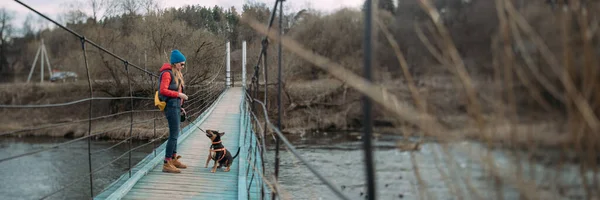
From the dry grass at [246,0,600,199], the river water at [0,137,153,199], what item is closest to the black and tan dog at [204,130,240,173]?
the dry grass at [246,0,600,199]

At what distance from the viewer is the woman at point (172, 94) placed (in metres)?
3.17

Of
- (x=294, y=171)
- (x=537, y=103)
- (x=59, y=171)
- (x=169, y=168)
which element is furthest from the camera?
(x=59, y=171)

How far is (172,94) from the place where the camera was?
3158 millimetres

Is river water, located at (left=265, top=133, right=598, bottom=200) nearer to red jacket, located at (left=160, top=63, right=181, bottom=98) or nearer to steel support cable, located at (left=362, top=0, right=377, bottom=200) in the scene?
steel support cable, located at (left=362, top=0, right=377, bottom=200)

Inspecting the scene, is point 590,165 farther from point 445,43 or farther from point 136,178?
point 136,178

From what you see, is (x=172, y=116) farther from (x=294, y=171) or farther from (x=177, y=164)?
(x=294, y=171)

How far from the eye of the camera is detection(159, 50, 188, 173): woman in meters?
3.17

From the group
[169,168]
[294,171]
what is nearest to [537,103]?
[169,168]

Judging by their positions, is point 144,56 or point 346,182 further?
point 346,182

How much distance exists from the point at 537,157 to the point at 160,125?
6.66 m

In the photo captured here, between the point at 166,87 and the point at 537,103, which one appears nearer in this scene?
the point at 537,103

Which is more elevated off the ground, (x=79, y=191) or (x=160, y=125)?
(x=160, y=125)

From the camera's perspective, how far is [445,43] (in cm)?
58

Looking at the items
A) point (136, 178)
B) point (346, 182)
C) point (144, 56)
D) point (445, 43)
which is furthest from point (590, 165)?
point (346, 182)
